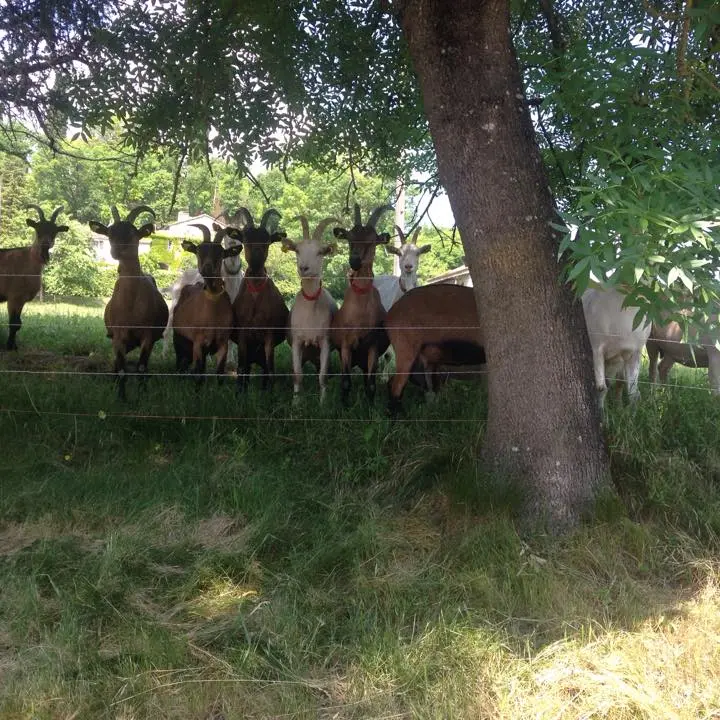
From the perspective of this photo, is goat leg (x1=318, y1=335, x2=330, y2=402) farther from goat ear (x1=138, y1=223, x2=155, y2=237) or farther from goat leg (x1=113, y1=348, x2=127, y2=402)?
goat ear (x1=138, y1=223, x2=155, y2=237)

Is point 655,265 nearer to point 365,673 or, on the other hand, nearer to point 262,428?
point 365,673

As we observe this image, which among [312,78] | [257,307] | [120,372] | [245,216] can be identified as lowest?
[120,372]

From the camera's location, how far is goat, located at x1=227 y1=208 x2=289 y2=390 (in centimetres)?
840

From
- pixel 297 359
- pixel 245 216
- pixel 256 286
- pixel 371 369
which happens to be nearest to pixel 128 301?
pixel 256 286

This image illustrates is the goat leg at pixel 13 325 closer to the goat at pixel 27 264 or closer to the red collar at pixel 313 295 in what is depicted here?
the goat at pixel 27 264

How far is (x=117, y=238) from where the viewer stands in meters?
8.50

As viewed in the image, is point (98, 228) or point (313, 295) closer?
point (313, 295)

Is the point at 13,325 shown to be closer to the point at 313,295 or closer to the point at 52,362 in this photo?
the point at 52,362

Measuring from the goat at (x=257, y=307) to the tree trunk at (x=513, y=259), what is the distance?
3814 millimetres

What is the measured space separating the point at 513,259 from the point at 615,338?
245 centimetres

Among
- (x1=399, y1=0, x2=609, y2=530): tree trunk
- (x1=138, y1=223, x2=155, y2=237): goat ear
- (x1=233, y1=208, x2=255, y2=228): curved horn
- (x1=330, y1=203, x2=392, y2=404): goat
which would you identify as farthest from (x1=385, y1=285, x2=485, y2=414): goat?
(x1=138, y1=223, x2=155, y2=237): goat ear

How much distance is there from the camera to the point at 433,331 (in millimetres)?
7098

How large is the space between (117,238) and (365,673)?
641cm

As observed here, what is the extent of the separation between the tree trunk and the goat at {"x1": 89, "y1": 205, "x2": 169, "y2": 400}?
4741 millimetres
